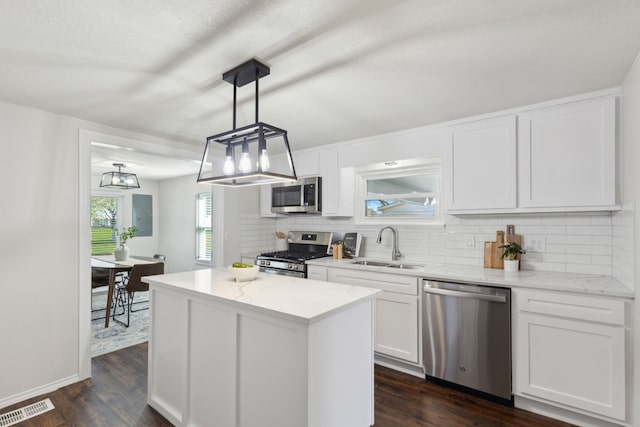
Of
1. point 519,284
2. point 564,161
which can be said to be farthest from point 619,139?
point 519,284

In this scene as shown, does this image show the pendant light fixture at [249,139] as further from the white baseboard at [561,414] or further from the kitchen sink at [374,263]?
the white baseboard at [561,414]

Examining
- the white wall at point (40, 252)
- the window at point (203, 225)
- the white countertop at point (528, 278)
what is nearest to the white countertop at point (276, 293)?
the white countertop at point (528, 278)

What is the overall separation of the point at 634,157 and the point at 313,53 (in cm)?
198

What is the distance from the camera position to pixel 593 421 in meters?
2.12

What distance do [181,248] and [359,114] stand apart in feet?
17.1

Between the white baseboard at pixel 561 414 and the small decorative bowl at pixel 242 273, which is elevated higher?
the small decorative bowl at pixel 242 273

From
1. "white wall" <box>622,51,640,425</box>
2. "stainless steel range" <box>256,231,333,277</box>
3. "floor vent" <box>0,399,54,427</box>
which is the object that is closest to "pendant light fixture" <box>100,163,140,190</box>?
"stainless steel range" <box>256,231,333,277</box>

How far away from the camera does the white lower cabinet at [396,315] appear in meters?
2.81

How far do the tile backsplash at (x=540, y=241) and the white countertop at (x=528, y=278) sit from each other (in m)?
0.10

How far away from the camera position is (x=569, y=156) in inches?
93.5

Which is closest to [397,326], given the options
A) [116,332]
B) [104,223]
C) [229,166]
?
[229,166]

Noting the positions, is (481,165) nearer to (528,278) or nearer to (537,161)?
(537,161)

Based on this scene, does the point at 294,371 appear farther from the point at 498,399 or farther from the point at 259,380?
the point at 498,399

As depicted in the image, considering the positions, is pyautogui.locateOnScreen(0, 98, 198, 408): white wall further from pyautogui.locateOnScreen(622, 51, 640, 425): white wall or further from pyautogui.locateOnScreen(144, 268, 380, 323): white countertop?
pyautogui.locateOnScreen(622, 51, 640, 425): white wall
